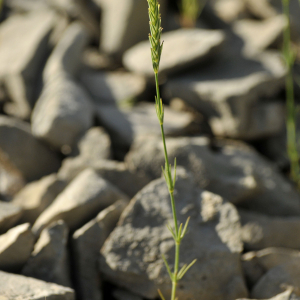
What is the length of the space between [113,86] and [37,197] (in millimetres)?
1506

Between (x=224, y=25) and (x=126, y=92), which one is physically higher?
(x=224, y=25)

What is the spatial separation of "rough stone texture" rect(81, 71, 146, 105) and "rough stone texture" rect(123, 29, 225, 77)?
181mm

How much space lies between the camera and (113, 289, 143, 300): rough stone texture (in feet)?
5.66

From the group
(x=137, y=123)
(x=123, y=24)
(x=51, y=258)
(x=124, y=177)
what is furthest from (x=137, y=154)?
(x=123, y=24)

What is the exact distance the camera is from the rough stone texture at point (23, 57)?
121 inches

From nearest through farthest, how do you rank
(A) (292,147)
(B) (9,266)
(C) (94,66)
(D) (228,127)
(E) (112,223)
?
(B) (9,266), (E) (112,223), (A) (292,147), (D) (228,127), (C) (94,66)

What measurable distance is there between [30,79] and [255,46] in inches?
78.5

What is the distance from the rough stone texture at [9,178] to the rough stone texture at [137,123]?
72 cm

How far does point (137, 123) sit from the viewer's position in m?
2.81

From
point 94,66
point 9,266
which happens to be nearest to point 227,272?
point 9,266

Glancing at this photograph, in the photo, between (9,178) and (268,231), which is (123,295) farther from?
(9,178)

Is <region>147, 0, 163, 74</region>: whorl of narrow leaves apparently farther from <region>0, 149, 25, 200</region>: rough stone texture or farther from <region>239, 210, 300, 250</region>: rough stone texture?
<region>0, 149, 25, 200</region>: rough stone texture

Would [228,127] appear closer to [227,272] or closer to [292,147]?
[292,147]

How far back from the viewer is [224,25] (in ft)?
12.7
